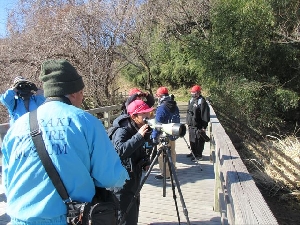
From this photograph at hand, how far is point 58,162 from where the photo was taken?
1559 mm

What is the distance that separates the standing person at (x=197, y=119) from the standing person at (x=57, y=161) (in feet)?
16.5

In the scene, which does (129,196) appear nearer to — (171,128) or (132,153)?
(132,153)

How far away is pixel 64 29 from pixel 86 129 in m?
9.53

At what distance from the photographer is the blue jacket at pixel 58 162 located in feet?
5.14

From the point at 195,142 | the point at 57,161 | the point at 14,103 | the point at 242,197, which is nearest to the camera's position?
the point at 57,161

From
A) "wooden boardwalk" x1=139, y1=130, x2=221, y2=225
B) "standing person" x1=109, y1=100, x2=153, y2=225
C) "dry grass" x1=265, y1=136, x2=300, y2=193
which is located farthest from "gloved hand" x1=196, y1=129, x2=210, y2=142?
"standing person" x1=109, y1=100, x2=153, y2=225

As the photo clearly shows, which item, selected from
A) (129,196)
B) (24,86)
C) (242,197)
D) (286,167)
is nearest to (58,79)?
(242,197)

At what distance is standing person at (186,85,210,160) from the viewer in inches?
260

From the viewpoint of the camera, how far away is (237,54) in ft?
38.0

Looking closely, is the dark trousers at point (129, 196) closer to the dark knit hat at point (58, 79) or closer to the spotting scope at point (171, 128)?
the spotting scope at point (171, 128)

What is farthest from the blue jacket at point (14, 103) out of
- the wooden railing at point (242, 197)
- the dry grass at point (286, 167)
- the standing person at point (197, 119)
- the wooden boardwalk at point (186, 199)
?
the dry grass at point (286, 167)

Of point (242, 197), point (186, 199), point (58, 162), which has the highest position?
point (58, 162)

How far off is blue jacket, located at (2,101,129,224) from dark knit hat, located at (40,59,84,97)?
0.25 ft

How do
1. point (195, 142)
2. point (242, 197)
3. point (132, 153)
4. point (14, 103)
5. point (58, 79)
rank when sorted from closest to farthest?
point (58, 79) < point (242, 197) < point (132, 153) < point (14, 103) < point (195, 142)
